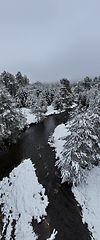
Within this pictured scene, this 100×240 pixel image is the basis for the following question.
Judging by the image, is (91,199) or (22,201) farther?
(22,201)

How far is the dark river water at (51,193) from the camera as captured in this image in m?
6.69

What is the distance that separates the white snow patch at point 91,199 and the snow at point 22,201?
2.66m

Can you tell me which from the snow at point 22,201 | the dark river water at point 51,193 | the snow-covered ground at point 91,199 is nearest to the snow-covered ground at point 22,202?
the snow at point 22,201

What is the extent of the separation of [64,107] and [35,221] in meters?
34.2

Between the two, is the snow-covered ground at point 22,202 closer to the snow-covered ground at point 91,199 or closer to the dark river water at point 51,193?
the dark river water at point 51,193

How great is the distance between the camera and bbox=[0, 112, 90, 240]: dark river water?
21.9 ft

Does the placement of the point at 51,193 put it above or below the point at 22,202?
below

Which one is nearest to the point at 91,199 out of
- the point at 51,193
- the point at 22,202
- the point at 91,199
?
the point at 91,199

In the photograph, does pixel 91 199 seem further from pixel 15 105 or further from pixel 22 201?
pixel 15 105

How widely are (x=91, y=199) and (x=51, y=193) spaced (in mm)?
3160

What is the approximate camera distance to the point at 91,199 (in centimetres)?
806

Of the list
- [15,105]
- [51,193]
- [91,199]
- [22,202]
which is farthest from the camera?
[15,105]

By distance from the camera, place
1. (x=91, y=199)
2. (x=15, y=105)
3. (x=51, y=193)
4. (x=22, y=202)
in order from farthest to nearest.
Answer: (x=15, y=105) → (x=51, y=193) → (x=22, y=202) → (x=91, y=199)

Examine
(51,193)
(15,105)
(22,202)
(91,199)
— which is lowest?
(91,199)
